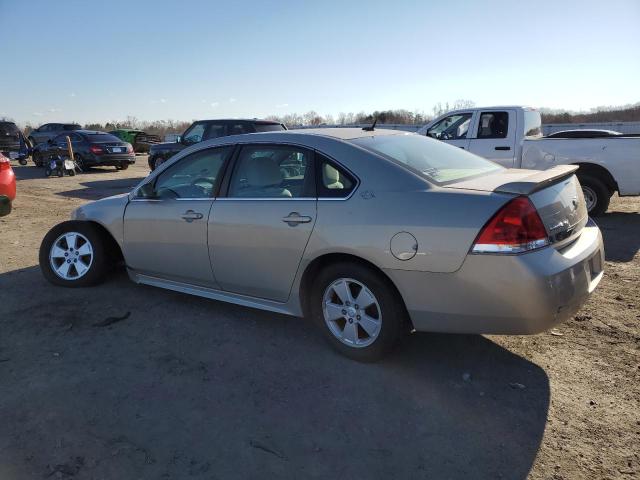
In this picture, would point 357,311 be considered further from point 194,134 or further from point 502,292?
point 194,134

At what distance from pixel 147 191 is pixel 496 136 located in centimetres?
703

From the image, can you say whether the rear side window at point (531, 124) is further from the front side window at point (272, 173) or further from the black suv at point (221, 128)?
the front side window at point (272, 173)

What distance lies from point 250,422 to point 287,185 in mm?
1721

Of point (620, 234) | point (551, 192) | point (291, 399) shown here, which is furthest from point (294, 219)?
point (620, 234)

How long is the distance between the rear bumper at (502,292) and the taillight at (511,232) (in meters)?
0.05

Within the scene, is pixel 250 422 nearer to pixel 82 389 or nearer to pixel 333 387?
pixel 333 387

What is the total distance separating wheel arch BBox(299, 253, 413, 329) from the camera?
3.15 meters

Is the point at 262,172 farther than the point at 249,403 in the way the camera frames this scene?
Yes

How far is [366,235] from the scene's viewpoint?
310 cm

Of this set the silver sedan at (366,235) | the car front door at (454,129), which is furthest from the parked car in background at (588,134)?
the silver sedan at (366,235)

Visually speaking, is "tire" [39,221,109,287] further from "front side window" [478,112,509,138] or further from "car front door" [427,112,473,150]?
"front side window" [478,112,509,138]

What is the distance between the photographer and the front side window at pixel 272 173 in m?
3.55

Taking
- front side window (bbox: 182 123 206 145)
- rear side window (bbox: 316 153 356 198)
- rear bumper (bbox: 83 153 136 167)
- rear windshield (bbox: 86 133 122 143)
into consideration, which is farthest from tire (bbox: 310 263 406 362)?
rear windshield (bbox: 86 133 122 143)

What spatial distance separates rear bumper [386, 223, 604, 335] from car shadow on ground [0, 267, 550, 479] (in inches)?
18.4
